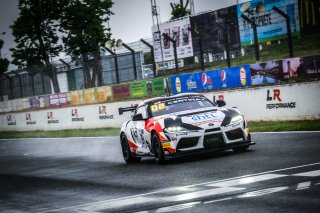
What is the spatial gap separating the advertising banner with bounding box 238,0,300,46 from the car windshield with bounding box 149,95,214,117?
11.5m

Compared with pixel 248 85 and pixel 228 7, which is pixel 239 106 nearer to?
pixel 248 85

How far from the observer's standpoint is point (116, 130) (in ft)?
93.4

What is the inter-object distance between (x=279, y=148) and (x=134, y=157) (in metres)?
3.35

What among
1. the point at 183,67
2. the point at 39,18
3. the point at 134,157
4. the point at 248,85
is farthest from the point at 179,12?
the point at 134,157

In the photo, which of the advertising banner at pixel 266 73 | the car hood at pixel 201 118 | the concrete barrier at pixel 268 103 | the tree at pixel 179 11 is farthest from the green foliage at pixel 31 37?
the car hood at pixel 201 118


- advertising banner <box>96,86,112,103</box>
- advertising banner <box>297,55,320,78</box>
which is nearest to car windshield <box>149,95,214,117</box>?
advertising banner <box>297,55,320,78</box>

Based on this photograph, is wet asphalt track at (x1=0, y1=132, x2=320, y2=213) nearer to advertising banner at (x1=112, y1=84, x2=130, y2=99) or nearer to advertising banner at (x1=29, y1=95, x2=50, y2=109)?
advertising banner at (x1=112, y1=84, x2=130, y2=99)

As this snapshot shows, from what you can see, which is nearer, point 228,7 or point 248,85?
point 248,85

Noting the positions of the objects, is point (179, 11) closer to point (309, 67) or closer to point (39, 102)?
point (39, 102)

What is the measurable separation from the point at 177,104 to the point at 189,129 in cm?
143

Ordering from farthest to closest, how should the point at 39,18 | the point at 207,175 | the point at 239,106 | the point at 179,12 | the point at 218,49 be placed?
the point at 179,12
the point at 39,18
the point at 218,49
the point at 239,106
the point at 207,175

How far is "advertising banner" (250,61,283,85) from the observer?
21.7m

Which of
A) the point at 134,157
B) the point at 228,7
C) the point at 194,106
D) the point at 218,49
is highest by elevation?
the point at 228,7

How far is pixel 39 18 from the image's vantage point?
57.5 m
